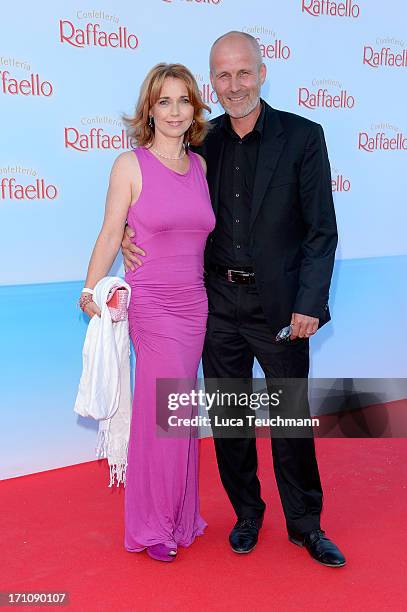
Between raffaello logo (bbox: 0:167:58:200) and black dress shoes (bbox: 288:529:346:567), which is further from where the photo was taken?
raffaello logo (bbox: 0:167:58:200)

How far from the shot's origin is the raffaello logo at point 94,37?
136 inches

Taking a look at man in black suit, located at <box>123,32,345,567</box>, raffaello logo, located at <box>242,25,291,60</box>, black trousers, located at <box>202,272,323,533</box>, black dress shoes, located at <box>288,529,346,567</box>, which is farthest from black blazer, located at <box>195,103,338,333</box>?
raffaello logo, located at <box>242,25,291,60</box>

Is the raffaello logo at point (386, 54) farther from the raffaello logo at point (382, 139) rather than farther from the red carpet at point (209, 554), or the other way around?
the red carpet at point (209, 554)

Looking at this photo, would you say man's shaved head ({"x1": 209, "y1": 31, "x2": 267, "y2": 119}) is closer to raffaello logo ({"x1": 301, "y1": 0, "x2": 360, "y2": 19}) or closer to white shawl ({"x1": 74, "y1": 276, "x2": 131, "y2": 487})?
white shawl ({"x1": 74, "y1": 276, "x2": 131, "y2": 487})

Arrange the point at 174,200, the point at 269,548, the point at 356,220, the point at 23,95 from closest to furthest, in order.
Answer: the point at 174,200
the point at 269,548
the point at 23,95
the point at 356,220

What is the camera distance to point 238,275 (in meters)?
2.76

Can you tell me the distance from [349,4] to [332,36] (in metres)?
0.23

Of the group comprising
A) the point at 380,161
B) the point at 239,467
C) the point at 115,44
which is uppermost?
the point at 115,44

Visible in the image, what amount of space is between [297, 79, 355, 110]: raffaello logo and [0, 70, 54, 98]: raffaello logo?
60.3 inches

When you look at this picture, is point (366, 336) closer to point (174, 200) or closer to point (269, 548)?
point (269, 548)

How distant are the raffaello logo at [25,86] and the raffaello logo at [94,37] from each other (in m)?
0.22

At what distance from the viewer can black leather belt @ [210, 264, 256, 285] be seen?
2.75 metres

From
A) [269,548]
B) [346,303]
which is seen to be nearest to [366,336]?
[346,303]

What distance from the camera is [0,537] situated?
9.95 feet
